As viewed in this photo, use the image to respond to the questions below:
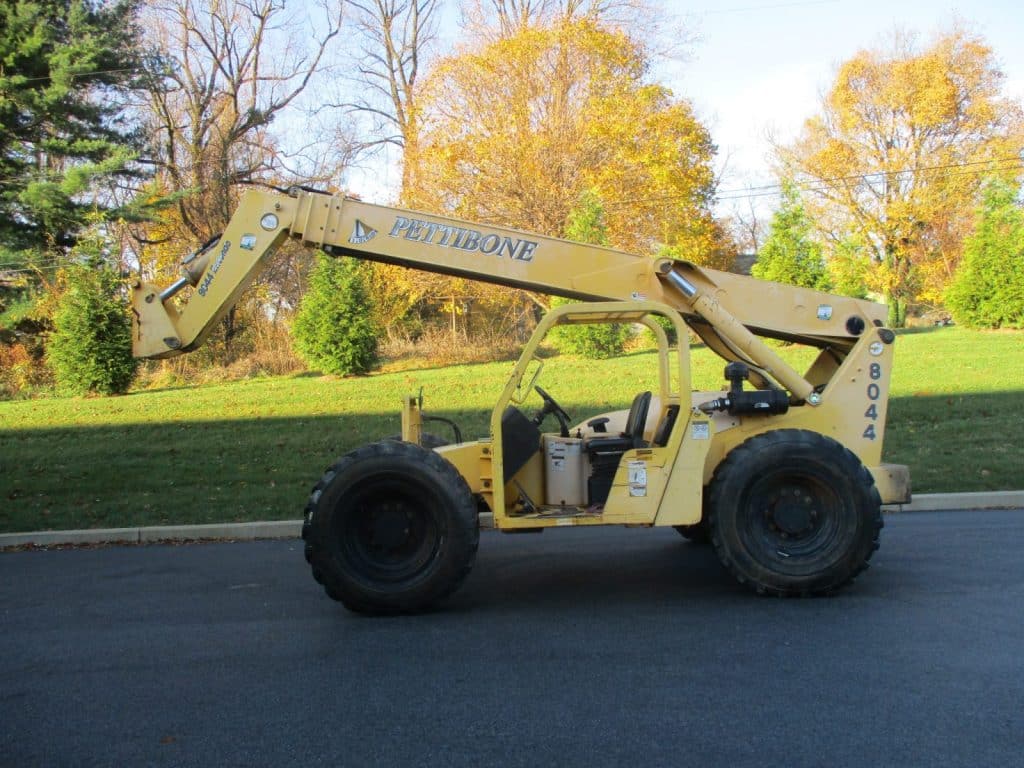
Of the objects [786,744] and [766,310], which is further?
[766,310]

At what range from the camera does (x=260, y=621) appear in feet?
22.4

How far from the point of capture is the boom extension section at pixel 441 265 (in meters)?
7.70

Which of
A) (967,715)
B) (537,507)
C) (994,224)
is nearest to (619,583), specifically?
(537,507)

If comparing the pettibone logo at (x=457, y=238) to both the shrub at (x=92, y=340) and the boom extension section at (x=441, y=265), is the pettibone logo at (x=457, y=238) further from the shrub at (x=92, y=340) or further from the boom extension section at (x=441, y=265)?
the shrub at (x=92, y=340)

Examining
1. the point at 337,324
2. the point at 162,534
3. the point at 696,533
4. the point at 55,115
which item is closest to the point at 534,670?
the point at 696,533

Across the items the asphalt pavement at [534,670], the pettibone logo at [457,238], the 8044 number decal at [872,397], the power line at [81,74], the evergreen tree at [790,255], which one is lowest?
the asphalt pavement at [534,670]

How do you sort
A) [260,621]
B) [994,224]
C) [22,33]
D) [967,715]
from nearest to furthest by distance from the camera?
[967,715]
[260,621]
[22,33]
[994,224]

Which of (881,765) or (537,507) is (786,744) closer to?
(881,765)

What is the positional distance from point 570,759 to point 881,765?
1.34m

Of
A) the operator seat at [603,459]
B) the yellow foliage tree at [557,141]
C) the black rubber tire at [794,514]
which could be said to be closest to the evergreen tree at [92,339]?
the yellow foliage tree at [557,141]

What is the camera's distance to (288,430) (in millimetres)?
16016

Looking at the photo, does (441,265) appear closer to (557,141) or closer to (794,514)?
(794,514)

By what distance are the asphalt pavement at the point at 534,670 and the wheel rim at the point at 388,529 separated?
1.26ft

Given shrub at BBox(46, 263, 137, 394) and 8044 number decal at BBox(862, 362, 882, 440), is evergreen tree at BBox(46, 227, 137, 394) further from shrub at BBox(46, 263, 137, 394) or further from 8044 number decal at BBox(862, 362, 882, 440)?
8044 number decal at BBox(862, 362, 882, 440)
